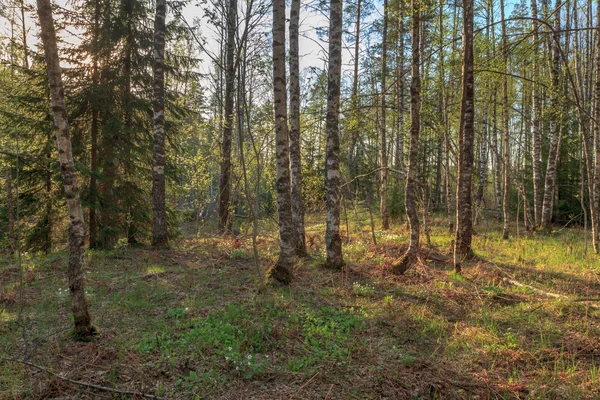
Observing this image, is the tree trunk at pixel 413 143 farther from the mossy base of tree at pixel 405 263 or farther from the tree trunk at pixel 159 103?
the tree trunk at pixel 159 103

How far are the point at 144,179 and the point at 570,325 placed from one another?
12.1m

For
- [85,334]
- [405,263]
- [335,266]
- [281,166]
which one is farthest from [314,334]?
[405,263]

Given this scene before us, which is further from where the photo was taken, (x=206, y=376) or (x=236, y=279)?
(x=236, y=279)

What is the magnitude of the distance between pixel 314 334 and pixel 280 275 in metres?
2.26

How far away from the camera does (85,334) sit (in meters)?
4.26

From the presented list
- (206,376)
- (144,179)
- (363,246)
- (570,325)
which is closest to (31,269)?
(144,179)

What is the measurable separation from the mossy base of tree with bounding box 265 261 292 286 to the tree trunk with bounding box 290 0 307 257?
2336mm

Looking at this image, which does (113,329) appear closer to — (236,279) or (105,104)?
(236,279)

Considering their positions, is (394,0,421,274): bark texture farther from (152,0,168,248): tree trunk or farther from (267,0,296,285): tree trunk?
(152,0,168,248): tree trunk

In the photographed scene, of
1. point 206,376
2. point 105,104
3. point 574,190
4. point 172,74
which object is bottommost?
point 206,376

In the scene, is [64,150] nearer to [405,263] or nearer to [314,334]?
[314,334]

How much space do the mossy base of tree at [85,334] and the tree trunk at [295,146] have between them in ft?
17.9

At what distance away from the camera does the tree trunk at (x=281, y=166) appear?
6.65m

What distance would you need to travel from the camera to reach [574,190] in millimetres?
15781
